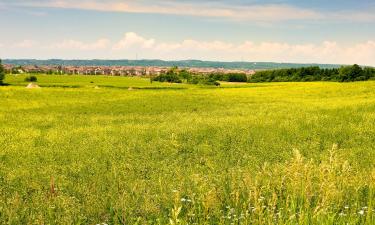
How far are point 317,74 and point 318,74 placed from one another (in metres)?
0.42

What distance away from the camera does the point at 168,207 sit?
8742 mm

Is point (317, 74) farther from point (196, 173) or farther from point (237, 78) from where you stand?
point (196, 173)

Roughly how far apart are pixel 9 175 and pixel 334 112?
23.6 m

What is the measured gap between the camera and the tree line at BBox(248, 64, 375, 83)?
10556 cm

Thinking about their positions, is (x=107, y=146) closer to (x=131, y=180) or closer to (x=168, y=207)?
(x=131, y=180)

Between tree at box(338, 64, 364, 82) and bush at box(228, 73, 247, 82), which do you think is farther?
bush at box(228, 73, 247, 82)

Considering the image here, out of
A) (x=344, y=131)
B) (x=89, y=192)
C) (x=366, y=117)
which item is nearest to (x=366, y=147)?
(x=344, y=131)

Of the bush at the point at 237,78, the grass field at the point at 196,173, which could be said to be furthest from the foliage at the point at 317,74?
the grass field at the point at 196,173

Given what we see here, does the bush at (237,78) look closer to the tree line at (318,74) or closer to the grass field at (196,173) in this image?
the tree line at (318,74)

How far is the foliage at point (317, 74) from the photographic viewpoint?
105581 millimetres

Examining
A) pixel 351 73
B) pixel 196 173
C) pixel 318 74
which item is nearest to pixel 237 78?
pixel 318 74

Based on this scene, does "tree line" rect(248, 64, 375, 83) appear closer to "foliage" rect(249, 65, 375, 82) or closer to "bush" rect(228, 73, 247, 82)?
"foliage" rect(249, 65, 375, 82)

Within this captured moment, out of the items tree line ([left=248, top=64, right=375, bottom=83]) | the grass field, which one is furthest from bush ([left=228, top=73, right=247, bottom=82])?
the grass field

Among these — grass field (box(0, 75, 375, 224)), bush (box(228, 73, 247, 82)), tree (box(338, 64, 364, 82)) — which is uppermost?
tree (box(338, 64, 364, 82))
